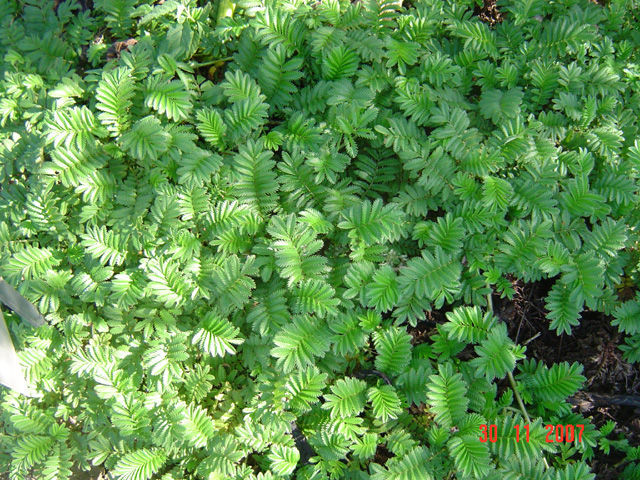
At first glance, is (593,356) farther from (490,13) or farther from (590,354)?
(490,13)

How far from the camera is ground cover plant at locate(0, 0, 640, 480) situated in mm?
2355

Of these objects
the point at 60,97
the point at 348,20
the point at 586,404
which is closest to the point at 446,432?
the point at 586,404

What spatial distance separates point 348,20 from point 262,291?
58.1 inches

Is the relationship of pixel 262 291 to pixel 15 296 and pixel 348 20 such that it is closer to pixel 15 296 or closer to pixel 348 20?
pixel 15 296

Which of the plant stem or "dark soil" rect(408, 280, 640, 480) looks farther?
"dark soil" rect(408, 280, 640, 480)

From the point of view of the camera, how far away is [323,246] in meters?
2.64

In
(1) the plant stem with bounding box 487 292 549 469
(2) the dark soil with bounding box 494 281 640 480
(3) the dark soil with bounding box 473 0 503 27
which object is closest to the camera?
(1) the plant stem with bounding box 487 292 549 469

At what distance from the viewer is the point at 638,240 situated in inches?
102

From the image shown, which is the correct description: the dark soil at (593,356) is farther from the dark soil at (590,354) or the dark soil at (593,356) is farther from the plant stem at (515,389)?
the plant stem at (515,389)
